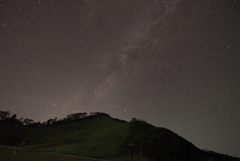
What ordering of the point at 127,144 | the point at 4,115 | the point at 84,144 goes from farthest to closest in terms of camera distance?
the point at 4,115 → the point at 84,144 → the point at 127,144

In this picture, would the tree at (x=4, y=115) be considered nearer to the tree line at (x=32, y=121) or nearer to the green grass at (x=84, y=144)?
the tree line at (x=32, y=121)

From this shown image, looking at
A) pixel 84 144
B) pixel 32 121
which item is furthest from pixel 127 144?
pixel 32 121

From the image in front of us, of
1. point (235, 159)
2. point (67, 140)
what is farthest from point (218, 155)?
point (67, 140)

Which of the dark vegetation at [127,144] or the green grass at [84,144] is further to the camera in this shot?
the green grass at [84,144]

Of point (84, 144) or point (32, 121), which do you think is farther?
point (32, 121)

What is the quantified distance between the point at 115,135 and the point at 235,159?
71290 mm

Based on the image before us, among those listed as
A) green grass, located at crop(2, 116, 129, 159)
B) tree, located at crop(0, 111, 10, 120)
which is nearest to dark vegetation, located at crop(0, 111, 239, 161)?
green grass, located at crop(2, 116, 129, 159)

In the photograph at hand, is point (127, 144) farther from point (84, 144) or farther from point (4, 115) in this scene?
point (4, 115)

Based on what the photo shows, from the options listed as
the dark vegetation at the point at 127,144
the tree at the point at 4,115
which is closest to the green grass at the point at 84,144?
the dark vegetation at the point at 127,144

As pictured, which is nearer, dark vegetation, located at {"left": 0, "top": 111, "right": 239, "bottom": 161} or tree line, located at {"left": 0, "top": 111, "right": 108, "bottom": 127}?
dark vegetation, located at {"left": 0, "top": 111, "right": 239, "bottom": 161}

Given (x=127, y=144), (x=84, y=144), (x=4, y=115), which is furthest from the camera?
(x=4, y=115)

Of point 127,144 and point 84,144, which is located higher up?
point 127,144

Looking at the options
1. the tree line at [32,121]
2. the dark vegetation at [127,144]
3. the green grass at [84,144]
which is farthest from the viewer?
the tree line at [32,121]

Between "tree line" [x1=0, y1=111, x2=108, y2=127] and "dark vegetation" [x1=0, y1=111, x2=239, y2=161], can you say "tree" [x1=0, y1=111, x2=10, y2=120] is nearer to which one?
"tree line" [x1=0, y1=111, x2=108, y2=127]
